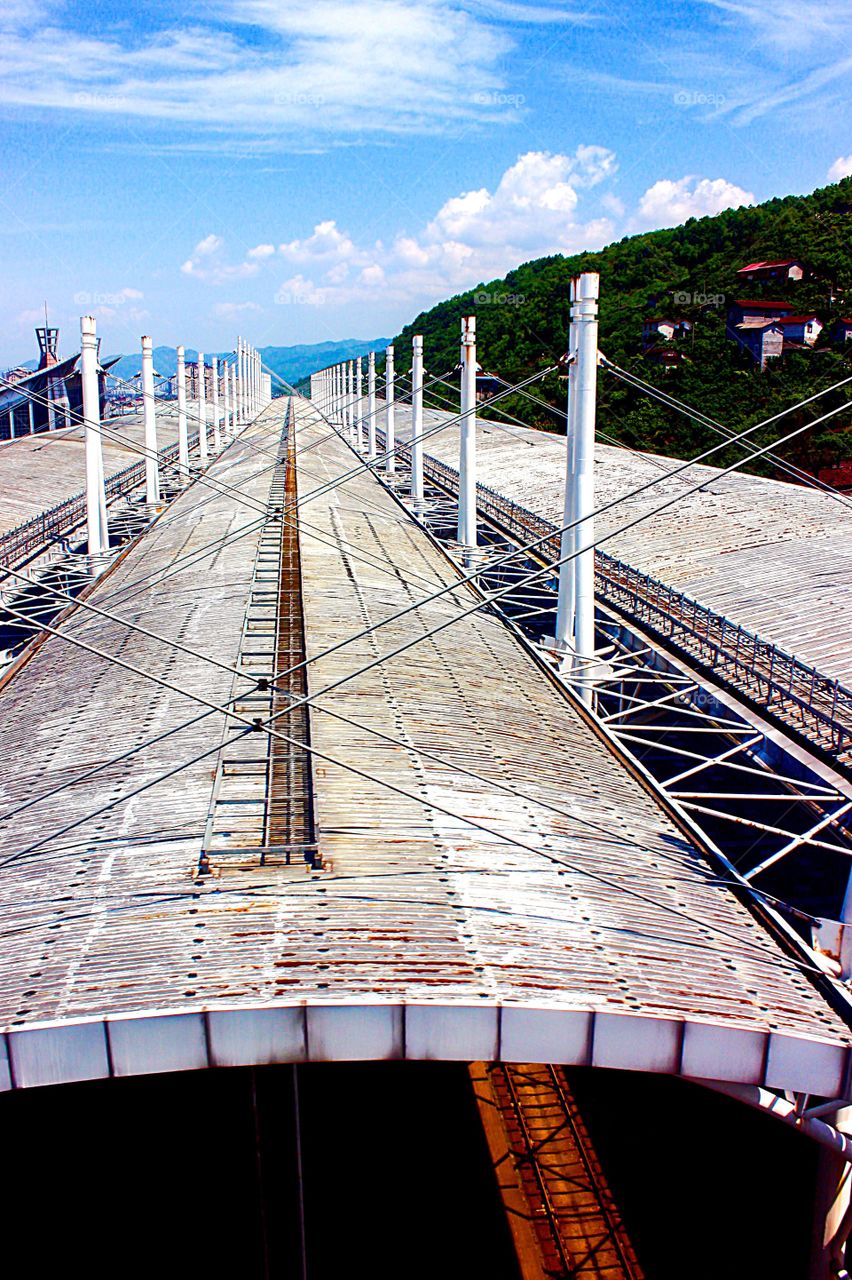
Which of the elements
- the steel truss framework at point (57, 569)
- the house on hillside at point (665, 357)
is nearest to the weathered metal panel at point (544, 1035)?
the steel truss framework at point (57, 569)

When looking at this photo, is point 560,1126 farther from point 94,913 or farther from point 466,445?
point 466,445

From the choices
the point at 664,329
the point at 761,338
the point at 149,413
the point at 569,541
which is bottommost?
the point at 569,541

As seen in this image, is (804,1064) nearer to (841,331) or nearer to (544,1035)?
(544,1035)

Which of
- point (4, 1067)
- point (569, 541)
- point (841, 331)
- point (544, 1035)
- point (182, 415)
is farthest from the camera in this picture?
point (841, 331)

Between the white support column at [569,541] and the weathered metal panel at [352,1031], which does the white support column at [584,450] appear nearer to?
the white support column at [569,541]

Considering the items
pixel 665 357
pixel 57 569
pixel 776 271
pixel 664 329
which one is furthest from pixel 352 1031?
pixel 776 271

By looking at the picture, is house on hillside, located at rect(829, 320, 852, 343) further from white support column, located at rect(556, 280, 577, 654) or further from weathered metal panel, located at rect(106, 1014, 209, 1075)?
weathered metal panel, located at rect(106, 1014, 209, 1075)
